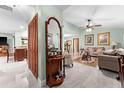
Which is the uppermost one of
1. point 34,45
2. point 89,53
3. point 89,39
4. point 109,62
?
point 89,39

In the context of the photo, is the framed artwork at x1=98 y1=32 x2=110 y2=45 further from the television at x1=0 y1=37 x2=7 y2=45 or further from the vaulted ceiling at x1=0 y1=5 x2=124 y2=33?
the television at x1=0 y1=37 x2=7 y2=45

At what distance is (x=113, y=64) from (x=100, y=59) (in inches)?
22.5

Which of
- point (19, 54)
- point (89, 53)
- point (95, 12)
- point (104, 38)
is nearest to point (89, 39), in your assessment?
point (104, 38)

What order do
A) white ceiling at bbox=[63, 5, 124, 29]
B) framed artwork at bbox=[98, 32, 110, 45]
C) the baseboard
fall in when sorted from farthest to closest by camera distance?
framed artwork at bbox=[98, 32, 110, 45]
white ceiling at bbox=[63, 5, 124, 29]
the baseboard

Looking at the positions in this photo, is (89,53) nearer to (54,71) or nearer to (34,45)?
(54,71)

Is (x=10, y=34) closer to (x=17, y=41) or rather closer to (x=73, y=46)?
(x=17, y=41)

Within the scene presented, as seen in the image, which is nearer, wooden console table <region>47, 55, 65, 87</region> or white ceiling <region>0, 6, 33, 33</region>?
wooden console table <region>47, 55, 65, 87</region>

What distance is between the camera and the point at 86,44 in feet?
28.4

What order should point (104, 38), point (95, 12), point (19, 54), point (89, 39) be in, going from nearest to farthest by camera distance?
point (95, 12), point (19, 54), point (104, 38), point (89, 39)

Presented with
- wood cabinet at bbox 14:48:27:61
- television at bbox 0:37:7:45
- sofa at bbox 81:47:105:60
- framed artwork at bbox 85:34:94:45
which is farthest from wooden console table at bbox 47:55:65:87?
television at bbox 0:37:7:45

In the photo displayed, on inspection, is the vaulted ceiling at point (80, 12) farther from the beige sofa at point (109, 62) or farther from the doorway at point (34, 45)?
the beige sofa at point (109, 62)

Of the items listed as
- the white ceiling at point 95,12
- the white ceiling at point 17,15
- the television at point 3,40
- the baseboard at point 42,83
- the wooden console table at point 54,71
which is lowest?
the baseboard at point 42,83

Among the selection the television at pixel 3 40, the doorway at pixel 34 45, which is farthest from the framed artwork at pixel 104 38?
the television at pixel 3 40
